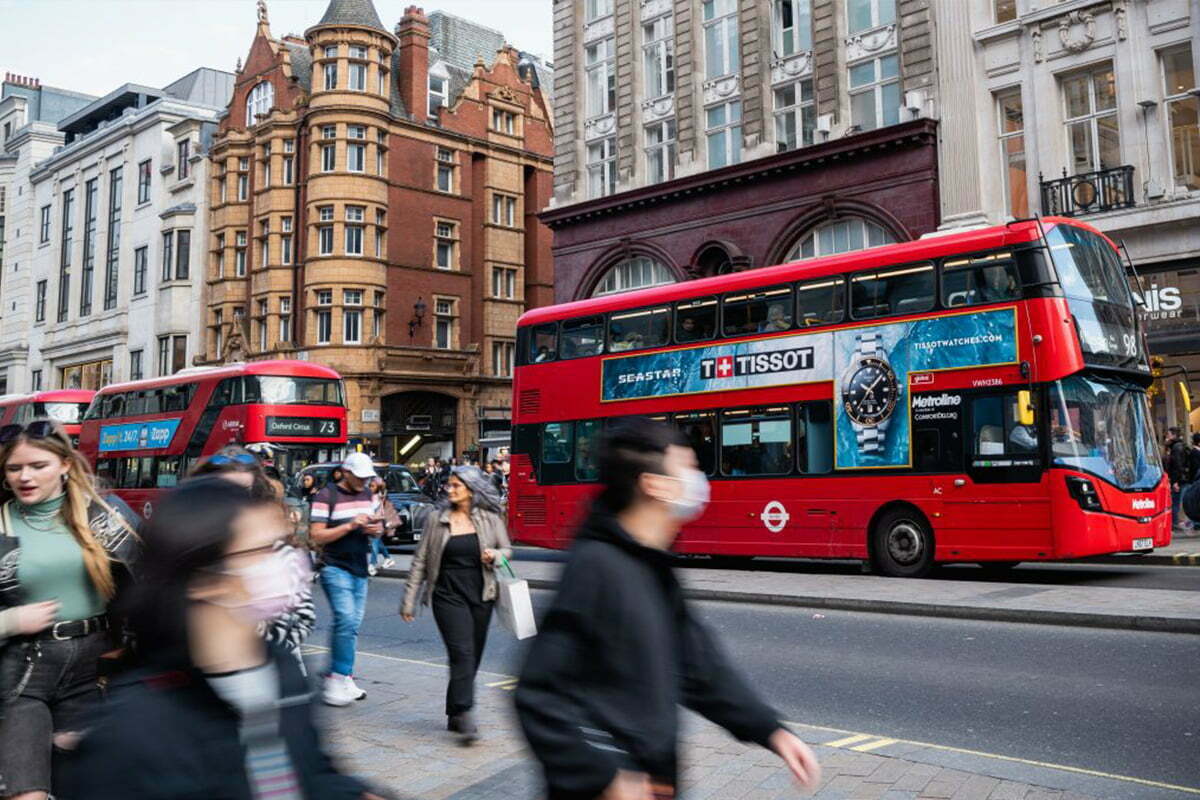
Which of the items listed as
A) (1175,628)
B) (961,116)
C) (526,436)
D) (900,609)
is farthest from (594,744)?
(961,116)

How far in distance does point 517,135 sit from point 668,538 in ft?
153

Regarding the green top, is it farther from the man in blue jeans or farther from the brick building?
the brick building

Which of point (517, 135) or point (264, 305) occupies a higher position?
point (517, 135)

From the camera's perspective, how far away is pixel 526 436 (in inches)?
750

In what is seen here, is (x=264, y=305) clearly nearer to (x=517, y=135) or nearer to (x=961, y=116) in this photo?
(x=517, y=135)

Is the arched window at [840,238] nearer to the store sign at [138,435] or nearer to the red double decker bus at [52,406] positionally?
the store sign at [138,435]

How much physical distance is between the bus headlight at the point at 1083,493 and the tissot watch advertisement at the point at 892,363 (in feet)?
5.60

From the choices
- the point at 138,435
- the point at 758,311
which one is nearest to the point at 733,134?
the point at 758,311

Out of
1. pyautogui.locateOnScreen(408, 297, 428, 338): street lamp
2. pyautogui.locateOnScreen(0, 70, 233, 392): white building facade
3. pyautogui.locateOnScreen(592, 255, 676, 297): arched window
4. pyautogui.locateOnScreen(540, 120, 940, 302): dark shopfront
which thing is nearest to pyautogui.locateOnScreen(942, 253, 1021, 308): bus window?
pyautogui.locateOnScreen(540, 120, 940, 302): dark shopfront

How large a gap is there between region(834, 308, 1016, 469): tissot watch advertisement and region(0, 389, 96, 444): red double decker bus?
31892 millimetres

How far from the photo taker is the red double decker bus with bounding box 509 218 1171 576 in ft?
43.4

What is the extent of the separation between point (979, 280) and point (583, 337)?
697 centimetres

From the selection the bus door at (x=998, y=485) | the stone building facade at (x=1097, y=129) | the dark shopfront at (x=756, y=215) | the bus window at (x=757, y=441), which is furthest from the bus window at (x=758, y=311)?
the dark shopfront at (x=756, y=215)

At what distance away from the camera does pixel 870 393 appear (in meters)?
14.9
